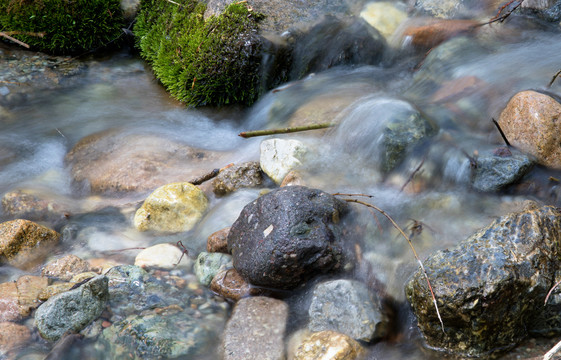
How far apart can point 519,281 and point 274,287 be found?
1511 millimetres

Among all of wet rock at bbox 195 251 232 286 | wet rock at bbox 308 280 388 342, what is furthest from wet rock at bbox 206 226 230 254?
wet rock at bbox 308 280 388 342

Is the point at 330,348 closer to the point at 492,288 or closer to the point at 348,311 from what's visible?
the point at 348,311

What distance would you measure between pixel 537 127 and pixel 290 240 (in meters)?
2.21

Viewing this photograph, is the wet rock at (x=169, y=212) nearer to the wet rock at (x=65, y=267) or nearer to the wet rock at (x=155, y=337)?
the wet rock at (x=65, y=267)

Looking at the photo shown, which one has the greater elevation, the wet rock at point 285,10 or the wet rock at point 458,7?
the wet rock at point 458,7

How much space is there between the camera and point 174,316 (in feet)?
10.3

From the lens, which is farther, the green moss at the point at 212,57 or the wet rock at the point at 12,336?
the green moss at the point at 212,57

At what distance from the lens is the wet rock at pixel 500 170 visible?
357 centimetres

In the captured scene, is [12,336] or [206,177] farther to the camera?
[206,177]

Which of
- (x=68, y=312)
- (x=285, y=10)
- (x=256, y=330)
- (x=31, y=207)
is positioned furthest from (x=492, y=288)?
(x=285, y=10)

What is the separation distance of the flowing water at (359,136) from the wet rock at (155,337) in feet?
2.74

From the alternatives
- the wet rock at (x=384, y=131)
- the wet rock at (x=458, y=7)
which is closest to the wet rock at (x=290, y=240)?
the wet rock at (x=384, y=131)

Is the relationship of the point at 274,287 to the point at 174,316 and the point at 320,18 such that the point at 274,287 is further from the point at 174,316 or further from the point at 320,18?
the point at 320,18

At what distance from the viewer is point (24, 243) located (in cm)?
382
